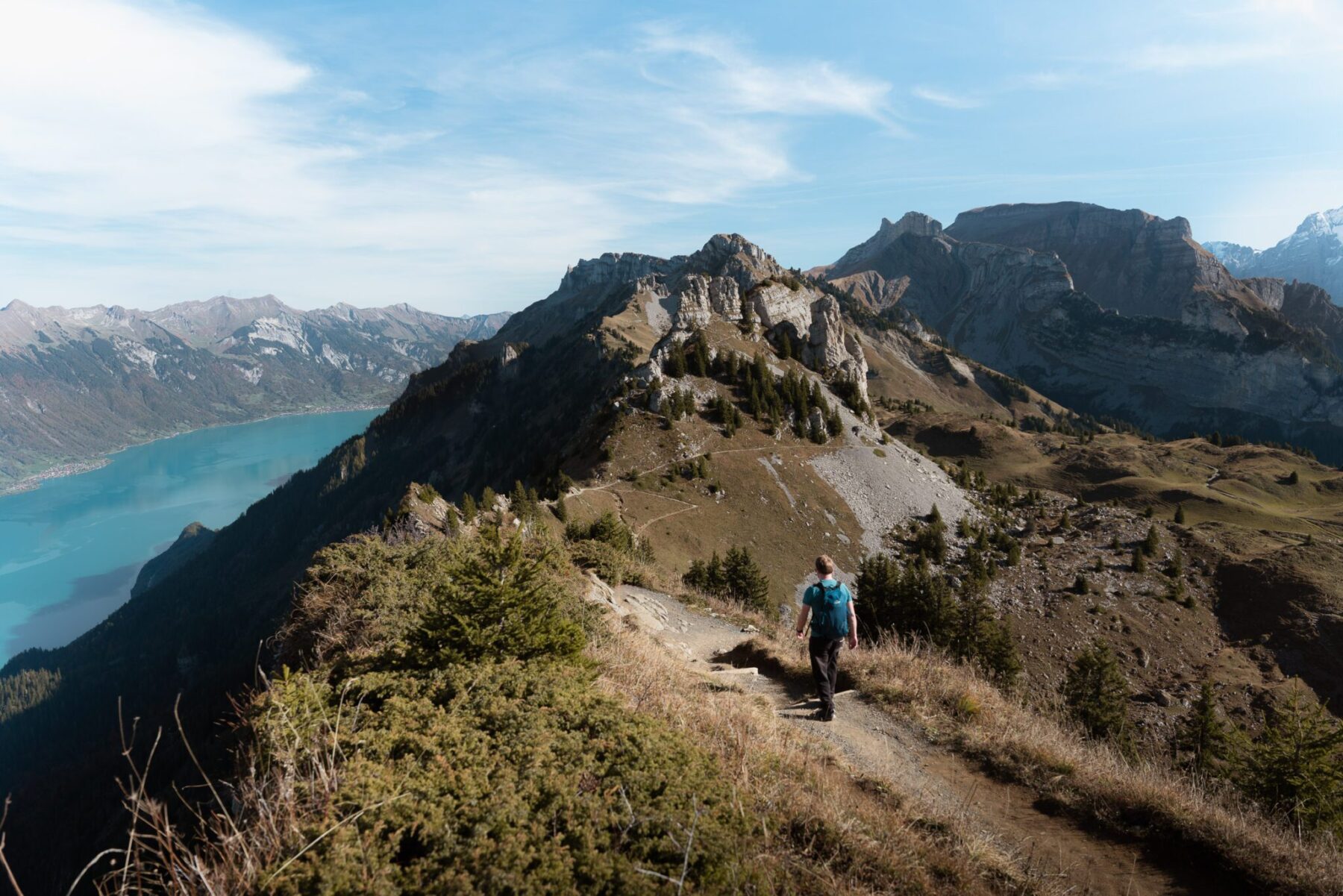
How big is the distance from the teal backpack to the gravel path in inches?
1981

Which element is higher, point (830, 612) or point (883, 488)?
point (830, 612)

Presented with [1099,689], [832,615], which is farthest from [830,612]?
[1099,689]

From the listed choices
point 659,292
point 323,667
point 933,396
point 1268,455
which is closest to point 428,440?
point 659,292

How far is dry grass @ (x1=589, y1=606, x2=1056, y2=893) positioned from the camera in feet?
18.6

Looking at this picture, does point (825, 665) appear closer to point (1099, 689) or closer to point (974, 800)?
point (974, 800)

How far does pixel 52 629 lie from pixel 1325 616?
263m

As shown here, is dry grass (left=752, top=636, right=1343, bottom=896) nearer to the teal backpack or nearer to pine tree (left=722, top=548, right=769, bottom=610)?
the teal backpack

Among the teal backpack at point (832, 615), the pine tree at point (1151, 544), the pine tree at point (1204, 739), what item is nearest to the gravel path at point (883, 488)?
→ the pine tree at point (1151, 544)

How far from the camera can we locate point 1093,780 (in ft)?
27.2

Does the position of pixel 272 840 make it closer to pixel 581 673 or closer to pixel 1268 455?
pixel 581 673

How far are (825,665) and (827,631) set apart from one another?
61cm

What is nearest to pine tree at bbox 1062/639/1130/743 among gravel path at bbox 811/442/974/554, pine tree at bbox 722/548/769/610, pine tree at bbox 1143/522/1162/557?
pine tree at bbox 722/548/769/610

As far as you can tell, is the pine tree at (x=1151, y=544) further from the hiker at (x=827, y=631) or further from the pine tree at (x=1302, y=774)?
the hiker at (x=827, y=631)

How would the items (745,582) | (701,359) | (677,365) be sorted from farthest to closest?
1. (701,359)
2. (677,365)
3. (745,582)
